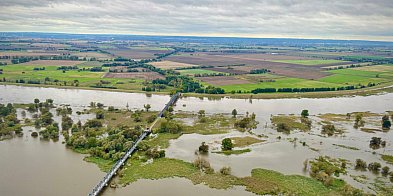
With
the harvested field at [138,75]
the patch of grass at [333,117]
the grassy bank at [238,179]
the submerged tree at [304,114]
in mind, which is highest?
the harvested field at [138,75]

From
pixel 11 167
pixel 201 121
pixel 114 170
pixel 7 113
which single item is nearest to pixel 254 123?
pixel 201 121

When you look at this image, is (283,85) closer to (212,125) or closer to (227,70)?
(227,70)

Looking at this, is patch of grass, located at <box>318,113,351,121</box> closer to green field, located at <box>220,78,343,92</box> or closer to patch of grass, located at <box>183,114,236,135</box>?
patch of grass, located at <box>183,114,236,135</box>

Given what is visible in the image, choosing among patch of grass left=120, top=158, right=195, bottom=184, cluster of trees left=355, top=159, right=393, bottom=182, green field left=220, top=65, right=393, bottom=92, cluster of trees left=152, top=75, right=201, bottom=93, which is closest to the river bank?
cluster of trees left=152, top=75, right=201, bottom=93

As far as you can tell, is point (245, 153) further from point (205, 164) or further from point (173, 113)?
point (173, 113)

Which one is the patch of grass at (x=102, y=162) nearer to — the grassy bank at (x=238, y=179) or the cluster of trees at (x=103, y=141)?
the grassy bank at (x=238, y=179)

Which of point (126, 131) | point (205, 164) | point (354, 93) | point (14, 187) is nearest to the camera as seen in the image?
point (14, 187)

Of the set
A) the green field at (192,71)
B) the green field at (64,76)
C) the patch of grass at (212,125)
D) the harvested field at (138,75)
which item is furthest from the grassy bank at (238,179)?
the green field at (192,71)

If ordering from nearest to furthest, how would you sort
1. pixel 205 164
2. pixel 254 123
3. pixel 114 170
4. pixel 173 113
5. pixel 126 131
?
1. pixel 114 170
2. pixel 205 164
3. pixel 126 131
4. pixel 254 123
5. pixel 173 113
